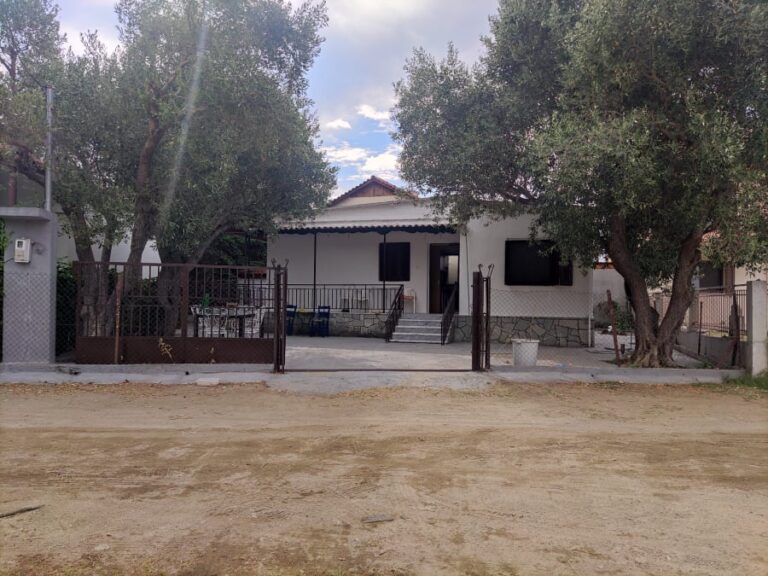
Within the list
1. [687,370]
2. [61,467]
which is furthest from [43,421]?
[687,370]

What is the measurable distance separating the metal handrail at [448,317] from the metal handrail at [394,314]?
1.33 m

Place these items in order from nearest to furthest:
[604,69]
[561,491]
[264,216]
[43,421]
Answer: [561,491] → [43,421] → [604,69] → [264,216]

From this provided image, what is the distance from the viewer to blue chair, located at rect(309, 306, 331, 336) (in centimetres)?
1516

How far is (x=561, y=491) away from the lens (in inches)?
158

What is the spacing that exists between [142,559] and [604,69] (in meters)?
8.49

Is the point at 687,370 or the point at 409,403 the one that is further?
the point at 687,370

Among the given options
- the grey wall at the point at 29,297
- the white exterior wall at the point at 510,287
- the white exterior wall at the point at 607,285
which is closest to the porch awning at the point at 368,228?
the white exterior wall at the point at 510,287

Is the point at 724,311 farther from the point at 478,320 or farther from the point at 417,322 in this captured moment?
the point at 417,322

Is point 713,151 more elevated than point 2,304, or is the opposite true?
point 713,151

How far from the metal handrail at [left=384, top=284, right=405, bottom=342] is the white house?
13 centimetres

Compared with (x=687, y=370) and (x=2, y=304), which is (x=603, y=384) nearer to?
(x=687, y=370)

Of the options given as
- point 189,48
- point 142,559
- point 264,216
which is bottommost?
point 142,559

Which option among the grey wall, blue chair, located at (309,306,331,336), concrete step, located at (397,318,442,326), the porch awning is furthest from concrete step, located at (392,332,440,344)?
the grey wall

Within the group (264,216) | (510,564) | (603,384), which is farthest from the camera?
(264,216)
